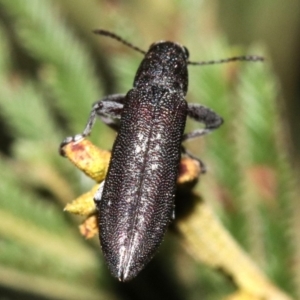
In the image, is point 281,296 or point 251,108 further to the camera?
point 251,108

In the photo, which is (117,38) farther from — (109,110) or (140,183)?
(140,183)

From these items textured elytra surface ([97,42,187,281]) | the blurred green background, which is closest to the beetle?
textured elytra surface ([97,42,187,281])

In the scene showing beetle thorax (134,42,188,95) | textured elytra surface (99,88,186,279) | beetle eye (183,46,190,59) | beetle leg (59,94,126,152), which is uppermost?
beetle eye (183,46,190,59)

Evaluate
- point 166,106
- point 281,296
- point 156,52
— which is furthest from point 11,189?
point 281,296

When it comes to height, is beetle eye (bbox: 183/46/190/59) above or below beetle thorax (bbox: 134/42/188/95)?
above

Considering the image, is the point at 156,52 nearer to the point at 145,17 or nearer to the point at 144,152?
the point at 144,152

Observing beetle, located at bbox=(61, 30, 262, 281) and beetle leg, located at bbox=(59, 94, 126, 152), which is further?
beetle leg, located at bbox=(59, 94, 126, 152)

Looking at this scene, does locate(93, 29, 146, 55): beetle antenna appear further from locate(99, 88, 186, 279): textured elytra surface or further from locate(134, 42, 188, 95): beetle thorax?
locate(99, 88, 186, 279): textured elytra surface

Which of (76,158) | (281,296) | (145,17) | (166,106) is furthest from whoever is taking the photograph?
(145,17)
